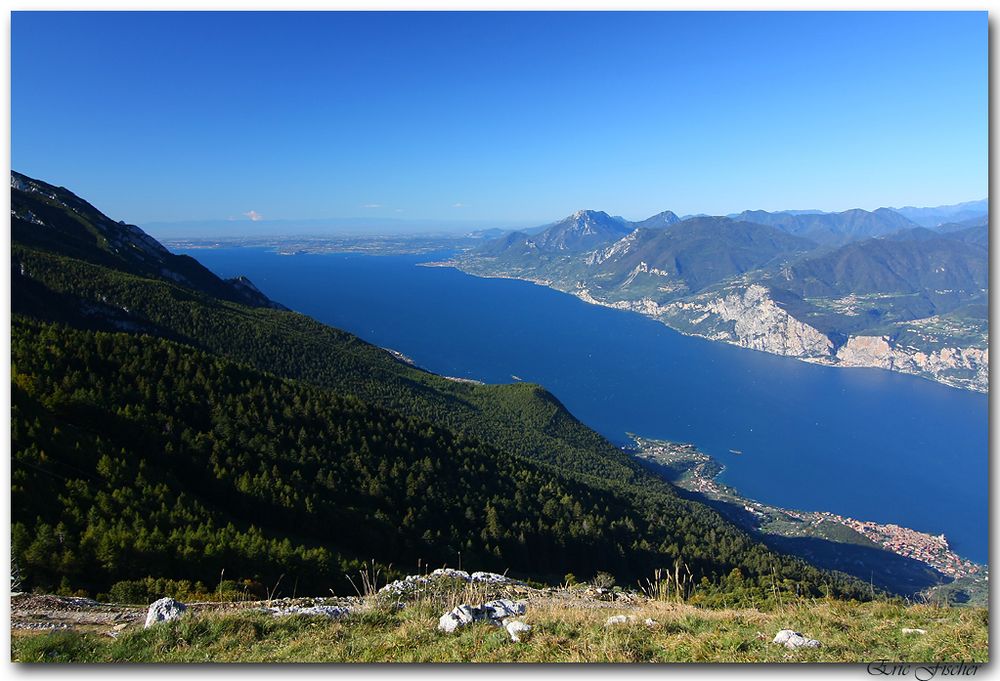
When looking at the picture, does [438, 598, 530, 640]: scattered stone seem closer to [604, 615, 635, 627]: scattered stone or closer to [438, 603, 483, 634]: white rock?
[438, 603, 483, 634]: white rock

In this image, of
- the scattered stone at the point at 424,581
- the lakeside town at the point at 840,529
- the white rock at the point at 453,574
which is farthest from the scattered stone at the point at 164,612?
the lakeside town at the point at 840,529

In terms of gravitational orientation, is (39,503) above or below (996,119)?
below

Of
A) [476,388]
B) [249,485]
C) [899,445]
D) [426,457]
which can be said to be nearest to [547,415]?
[476,388]

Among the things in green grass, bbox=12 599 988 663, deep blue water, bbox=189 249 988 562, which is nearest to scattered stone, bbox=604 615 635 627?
green grass, bbox=12 599 988 663

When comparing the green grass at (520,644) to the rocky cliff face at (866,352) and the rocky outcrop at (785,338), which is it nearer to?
the rocky cliff face at (866,352)

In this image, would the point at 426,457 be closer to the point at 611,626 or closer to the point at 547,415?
the point at 611,626

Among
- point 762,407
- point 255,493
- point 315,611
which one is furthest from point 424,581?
point 762,407
